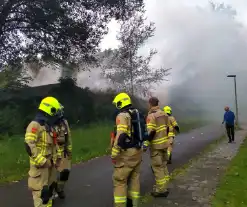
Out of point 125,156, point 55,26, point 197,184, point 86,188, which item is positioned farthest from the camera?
point 55,26

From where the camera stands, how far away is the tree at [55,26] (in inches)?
629

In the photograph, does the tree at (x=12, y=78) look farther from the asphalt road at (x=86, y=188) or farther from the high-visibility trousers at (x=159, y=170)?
the high-visibility trousers at (x=159, y=170)

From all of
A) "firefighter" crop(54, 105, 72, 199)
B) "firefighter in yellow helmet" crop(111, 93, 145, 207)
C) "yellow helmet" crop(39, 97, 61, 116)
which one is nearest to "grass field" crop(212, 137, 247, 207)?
"firefighter in yellow helmet" crop(111, 93, 145, 207)

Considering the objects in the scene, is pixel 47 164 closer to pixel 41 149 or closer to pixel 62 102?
pixel 41 149

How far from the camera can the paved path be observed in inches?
222

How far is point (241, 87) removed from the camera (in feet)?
153

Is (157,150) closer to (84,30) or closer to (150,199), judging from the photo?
(150,199)

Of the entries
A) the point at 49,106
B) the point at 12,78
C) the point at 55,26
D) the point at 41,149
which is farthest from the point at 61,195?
the point at 12,78

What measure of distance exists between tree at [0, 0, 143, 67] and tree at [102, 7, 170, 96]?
163 inches

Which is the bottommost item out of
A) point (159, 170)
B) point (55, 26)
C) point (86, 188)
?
point (86, 188)

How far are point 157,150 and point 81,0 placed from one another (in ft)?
43.2

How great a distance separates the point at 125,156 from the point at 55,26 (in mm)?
13585

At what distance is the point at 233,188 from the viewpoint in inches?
266

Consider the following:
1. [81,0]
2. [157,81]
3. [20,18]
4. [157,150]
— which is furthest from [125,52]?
[157,150]
